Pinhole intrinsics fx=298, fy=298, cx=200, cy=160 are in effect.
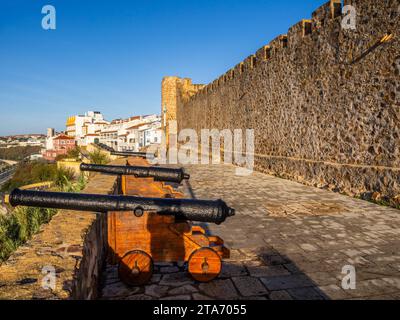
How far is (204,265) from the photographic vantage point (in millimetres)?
2824

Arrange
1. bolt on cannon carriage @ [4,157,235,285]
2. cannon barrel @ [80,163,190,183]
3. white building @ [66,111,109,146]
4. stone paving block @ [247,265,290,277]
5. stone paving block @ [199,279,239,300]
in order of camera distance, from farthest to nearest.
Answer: white building @ [66,111,109,146], cannon barrel @ [80,163,190,183], stone paving block @ [247,265,290,277], stone paving block @ [199,279,239,300], bolt on cannon carriage @ [4,157,235,285]

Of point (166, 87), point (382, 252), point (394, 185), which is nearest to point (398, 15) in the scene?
point (394, 185)

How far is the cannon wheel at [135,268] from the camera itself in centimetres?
272

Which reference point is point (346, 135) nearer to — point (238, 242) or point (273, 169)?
point (273, 169)

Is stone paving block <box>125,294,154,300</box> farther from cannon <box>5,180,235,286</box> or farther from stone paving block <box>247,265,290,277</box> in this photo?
Result: stone paving block <box>247,265,290,277</box>

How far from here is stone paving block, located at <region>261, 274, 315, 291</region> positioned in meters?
2.74

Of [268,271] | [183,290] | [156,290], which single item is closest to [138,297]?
[156,290]

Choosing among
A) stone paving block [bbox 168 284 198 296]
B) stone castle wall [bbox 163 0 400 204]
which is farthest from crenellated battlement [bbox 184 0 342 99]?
stone paving block [bbox 168 284 198 296]

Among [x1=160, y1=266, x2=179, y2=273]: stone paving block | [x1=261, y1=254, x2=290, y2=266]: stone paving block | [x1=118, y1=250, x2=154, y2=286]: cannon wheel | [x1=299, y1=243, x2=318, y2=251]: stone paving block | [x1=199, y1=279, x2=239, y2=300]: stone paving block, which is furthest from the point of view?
[x1=299, y1=243, x2=318, y2=251]: stone paving block

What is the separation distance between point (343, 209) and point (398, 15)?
388 centimetres

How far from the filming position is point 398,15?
225 inches

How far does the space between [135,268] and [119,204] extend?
72 centimetres

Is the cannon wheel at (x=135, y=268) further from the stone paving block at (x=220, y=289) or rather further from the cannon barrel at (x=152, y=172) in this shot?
the cannon barrel at (x=152, y=172)

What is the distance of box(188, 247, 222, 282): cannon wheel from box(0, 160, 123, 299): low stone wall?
872mm
